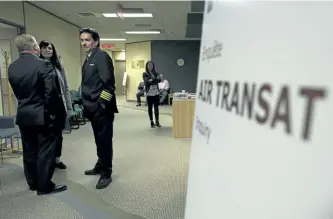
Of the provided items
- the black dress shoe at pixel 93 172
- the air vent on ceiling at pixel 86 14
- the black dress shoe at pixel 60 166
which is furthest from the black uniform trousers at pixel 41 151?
the air vent on ceiling at pixel 86 14

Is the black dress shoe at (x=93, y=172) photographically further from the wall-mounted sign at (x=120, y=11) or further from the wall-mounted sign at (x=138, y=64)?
the wall-mounted sign at (x=138, y=64)

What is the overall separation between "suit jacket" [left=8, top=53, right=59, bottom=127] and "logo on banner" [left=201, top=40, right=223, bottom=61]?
196 centimetres

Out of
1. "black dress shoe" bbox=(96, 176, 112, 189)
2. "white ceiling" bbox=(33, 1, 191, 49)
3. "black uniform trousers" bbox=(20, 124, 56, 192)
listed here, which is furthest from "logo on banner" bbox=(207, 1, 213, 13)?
"white ceiling" bbox=(33, 1, 191, 49)

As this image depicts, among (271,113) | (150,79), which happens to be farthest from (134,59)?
(271,113)

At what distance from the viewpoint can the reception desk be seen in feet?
16.0

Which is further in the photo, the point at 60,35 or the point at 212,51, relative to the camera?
the point at 60,35

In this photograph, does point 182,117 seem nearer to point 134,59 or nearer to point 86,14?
point 86,14

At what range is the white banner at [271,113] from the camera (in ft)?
1.24

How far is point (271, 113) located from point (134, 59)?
475 inches

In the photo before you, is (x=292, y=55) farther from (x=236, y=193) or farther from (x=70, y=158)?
(x=70, y=158)

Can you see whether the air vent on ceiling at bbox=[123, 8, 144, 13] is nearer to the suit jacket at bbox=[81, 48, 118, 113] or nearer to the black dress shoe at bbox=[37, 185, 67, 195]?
the suit jacket at bbox=[81, 48, 118, 113]

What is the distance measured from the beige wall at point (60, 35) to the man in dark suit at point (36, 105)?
3.38m

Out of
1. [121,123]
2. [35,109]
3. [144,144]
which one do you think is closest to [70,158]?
[144,144]

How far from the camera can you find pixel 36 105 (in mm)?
2506
